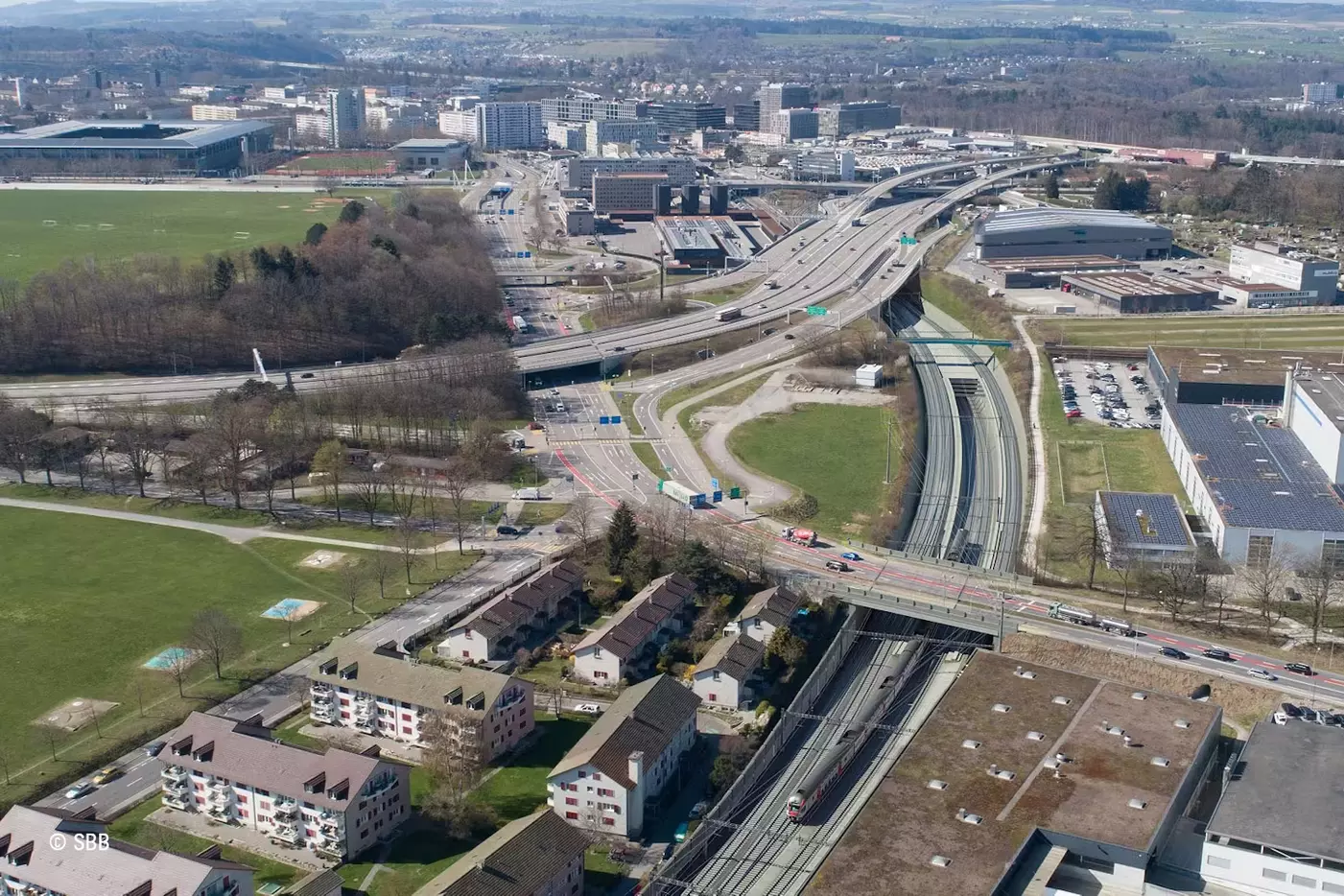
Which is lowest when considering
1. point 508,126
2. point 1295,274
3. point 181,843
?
point 181,843

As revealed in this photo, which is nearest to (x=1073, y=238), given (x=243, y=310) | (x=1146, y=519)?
(x=1146, y=519)

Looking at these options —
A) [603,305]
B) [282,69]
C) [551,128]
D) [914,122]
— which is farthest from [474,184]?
[282,69]

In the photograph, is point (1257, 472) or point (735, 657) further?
point (1257, 472)

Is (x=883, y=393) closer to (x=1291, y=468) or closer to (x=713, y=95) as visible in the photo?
(x=1291, y=468)

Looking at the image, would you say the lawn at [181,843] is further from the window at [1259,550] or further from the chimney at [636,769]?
the window at [1259,550]

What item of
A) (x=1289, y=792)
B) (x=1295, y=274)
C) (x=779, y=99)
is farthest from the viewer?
(x=779, y=99)

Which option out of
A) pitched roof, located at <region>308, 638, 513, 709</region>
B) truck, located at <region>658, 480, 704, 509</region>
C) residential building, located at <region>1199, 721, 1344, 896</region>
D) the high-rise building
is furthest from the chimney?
the high-rise building

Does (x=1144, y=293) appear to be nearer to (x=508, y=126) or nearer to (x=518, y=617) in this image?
(x=518, y=617)

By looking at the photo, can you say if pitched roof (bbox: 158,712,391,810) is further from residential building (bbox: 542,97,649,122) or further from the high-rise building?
the high-rise building
